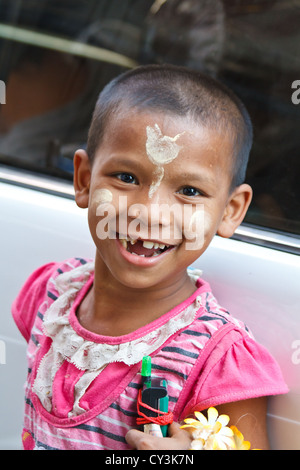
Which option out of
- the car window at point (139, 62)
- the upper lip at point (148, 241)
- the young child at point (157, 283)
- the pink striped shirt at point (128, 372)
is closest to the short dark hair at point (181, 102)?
the young child at point (157, 283)

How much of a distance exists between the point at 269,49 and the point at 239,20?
14 cm

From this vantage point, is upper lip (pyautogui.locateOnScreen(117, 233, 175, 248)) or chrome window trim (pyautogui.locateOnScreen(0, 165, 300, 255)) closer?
upper lip (pyautogui.locateOnScreen(117, 233, 175, 248))

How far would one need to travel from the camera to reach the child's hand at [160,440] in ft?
4.04

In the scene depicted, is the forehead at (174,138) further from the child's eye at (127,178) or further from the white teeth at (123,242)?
the white teeth at (123,242)

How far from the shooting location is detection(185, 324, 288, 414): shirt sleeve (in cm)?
128

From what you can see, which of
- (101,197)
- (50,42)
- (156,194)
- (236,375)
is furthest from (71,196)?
(236,375)

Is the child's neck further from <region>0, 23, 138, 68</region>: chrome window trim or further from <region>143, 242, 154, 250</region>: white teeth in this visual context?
<region>0, 23, 138, 68</region>: chrome window trim

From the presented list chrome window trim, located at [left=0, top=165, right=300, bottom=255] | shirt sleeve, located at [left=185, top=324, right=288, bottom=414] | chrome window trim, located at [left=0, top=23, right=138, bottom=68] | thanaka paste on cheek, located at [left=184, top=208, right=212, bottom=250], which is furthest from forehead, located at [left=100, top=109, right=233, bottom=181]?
chrome window trim, located at [left=0, top=23, right=138, bottom=68]

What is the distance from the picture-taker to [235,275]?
4.89 ft

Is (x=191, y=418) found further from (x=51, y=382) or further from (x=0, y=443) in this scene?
(x=0, y=443)

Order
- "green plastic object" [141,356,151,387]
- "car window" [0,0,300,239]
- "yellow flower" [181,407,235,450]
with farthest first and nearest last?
1. "car window" [0,0,300,239]
2. "green plastic object" [141,356,151,387]
3. "yellow flower" [181,407,235,450]

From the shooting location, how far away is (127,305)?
4.89 feet

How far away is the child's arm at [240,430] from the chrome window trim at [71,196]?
369mm

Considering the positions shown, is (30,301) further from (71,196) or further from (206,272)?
(206,272)
